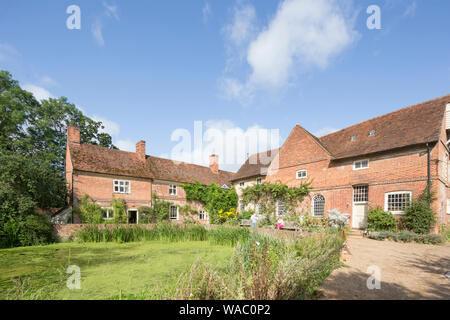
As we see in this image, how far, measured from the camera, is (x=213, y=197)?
966 inches

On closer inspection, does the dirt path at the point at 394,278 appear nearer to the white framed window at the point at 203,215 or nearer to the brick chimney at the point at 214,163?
the white framed window at the point at 203,215

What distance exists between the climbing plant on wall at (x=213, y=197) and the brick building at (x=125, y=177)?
0.74m

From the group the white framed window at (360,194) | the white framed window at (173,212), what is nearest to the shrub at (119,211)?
the white framed window at (173,212)

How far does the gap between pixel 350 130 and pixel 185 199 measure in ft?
57.0

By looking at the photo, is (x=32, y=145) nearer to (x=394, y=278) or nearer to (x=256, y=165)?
(x=256, y=165)

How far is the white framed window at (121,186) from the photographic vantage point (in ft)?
67.8

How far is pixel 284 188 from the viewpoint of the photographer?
18.8 metres

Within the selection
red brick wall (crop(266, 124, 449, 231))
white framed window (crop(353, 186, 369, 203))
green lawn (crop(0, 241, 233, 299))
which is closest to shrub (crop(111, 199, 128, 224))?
green lawn (crop(0, 241, 233, 299))

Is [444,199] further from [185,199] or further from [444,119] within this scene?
[185,199]

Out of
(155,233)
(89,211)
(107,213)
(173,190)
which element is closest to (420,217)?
(155,233)

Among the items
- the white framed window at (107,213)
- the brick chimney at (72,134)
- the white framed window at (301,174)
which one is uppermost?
the brick chimney at (72,134)
